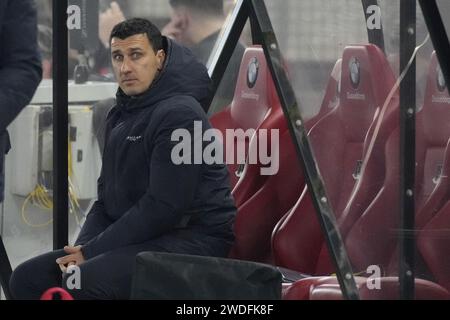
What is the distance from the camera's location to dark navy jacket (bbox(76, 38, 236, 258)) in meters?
3.86

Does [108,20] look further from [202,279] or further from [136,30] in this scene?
[202,279]

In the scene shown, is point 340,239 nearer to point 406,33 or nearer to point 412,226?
point 412,226

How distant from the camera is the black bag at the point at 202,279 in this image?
3.35 metres

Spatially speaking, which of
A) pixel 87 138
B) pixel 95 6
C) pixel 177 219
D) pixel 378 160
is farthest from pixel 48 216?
pixel 378 160

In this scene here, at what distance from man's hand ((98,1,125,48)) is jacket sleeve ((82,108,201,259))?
0.90m

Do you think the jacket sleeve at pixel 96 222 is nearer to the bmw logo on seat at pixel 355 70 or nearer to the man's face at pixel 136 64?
the man's face at pixel 136 64

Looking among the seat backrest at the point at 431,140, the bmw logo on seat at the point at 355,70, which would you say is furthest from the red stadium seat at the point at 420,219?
the bmw logo on seat at the point at 355,70

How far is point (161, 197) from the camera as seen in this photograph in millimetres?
3848

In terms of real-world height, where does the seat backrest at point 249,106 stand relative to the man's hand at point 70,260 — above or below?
above

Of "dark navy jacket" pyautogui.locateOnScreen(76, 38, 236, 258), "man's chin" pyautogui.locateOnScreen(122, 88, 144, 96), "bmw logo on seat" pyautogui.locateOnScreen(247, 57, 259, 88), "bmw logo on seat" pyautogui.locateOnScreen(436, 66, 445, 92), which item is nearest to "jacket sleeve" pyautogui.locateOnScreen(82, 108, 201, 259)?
"dark navy jacket" pyautogui.locateOnScreen(76, 38, 236, 258)

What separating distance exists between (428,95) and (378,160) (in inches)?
9.3

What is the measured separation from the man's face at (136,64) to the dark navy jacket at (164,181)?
1.3 inches

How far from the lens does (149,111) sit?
4023 millimetres
